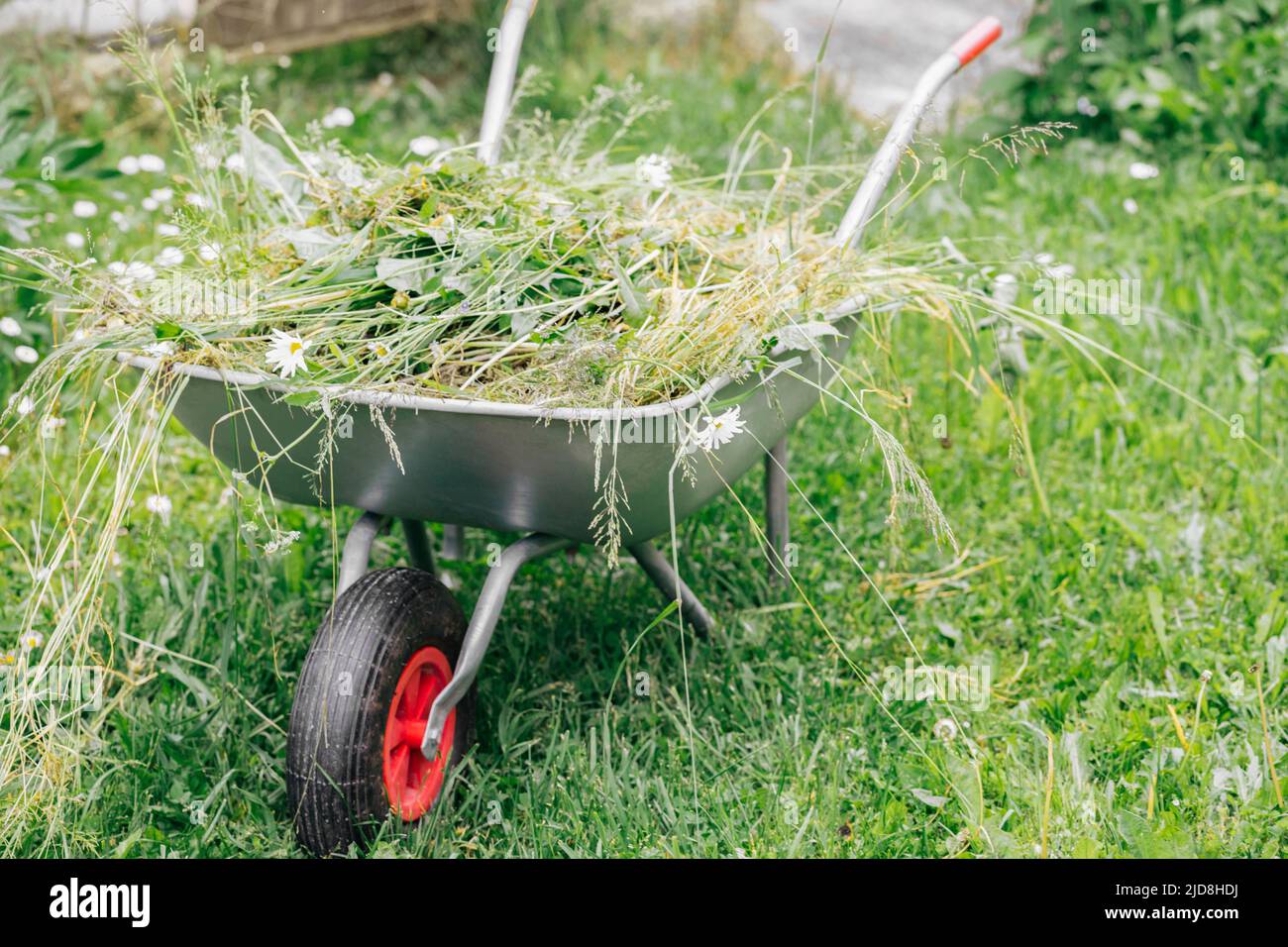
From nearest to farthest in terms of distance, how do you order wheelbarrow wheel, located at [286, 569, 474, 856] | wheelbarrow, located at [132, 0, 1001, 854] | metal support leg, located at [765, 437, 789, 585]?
wheelbarrow, located at [132, 0, 1001, 854], wheelbarrow wheel, located at [286, 569, 474, 856], metal support leg, located at [765, 437, 789, 585]

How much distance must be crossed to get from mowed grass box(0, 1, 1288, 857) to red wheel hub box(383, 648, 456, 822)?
50 mm

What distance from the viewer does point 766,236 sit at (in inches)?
86.7

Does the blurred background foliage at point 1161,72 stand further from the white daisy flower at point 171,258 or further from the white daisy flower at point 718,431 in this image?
the white daisy flower at point 171,258

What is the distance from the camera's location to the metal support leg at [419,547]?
7.73ft

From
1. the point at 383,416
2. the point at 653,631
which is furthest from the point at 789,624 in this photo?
the point at 383,416

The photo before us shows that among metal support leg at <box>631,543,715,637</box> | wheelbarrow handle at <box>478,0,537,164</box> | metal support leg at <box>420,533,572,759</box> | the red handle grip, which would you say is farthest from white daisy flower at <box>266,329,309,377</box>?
the red handle grip

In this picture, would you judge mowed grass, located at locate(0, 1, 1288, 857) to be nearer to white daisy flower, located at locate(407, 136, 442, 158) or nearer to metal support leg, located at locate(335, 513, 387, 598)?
metal support leg, located at locate(335, 513, 387, 598)

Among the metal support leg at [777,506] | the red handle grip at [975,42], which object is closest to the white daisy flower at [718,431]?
the metal support leg at [777,506]

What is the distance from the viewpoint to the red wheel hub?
1.89m

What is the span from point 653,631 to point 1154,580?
0.97 meters

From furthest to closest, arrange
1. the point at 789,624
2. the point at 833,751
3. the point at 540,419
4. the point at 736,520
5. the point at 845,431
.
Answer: the point at 845,431 < the point at 736,520 < the point at 789,624 < the point at 833,751 < the point at 540,419

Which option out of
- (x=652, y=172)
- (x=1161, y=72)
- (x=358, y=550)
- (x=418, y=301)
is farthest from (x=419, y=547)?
(x=1161, y=72)

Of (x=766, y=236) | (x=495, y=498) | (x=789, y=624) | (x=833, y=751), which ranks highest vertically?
(x=766, y=236)

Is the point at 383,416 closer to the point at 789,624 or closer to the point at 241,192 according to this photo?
the point at 241,192
